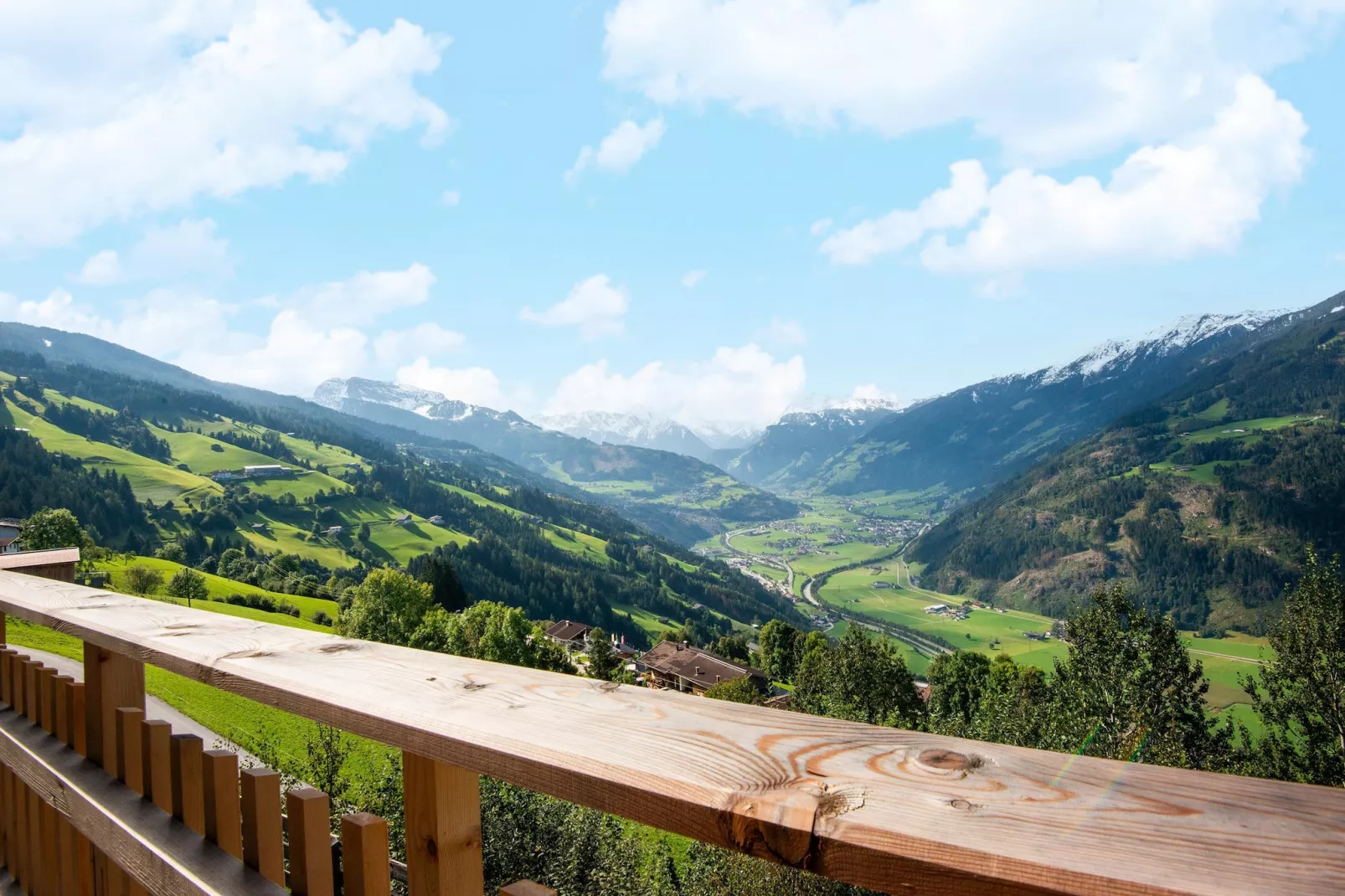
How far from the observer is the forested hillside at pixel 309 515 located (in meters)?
96.2

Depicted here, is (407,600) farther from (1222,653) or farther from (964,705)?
(1222,653)

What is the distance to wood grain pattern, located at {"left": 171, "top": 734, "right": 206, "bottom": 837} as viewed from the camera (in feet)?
6.40

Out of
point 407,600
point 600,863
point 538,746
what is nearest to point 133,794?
point 538,746

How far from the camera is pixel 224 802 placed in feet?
5.92

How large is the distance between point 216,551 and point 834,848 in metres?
110

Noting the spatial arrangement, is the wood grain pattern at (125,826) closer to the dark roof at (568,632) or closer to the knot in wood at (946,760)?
the knot in wood at (946,760)

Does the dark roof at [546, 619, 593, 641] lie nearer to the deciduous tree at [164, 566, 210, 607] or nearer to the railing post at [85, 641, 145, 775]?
the deciduous tree at [164, 566, 210, 607]

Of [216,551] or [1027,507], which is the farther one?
[1027,507]

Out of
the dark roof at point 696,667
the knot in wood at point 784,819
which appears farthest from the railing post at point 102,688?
the dark roof at point 696,667

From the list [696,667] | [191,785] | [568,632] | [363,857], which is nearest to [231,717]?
[191,785]

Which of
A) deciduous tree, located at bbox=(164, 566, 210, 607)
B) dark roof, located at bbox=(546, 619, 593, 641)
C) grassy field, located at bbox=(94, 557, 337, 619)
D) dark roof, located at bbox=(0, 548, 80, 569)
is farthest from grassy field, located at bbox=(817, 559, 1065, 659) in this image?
dark roof, located at bbox=(0, 548, 80, 569)

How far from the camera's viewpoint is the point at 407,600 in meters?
56.2

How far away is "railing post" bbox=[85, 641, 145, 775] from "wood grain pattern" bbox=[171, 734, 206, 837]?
69 cm

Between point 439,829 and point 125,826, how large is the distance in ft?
4.21
